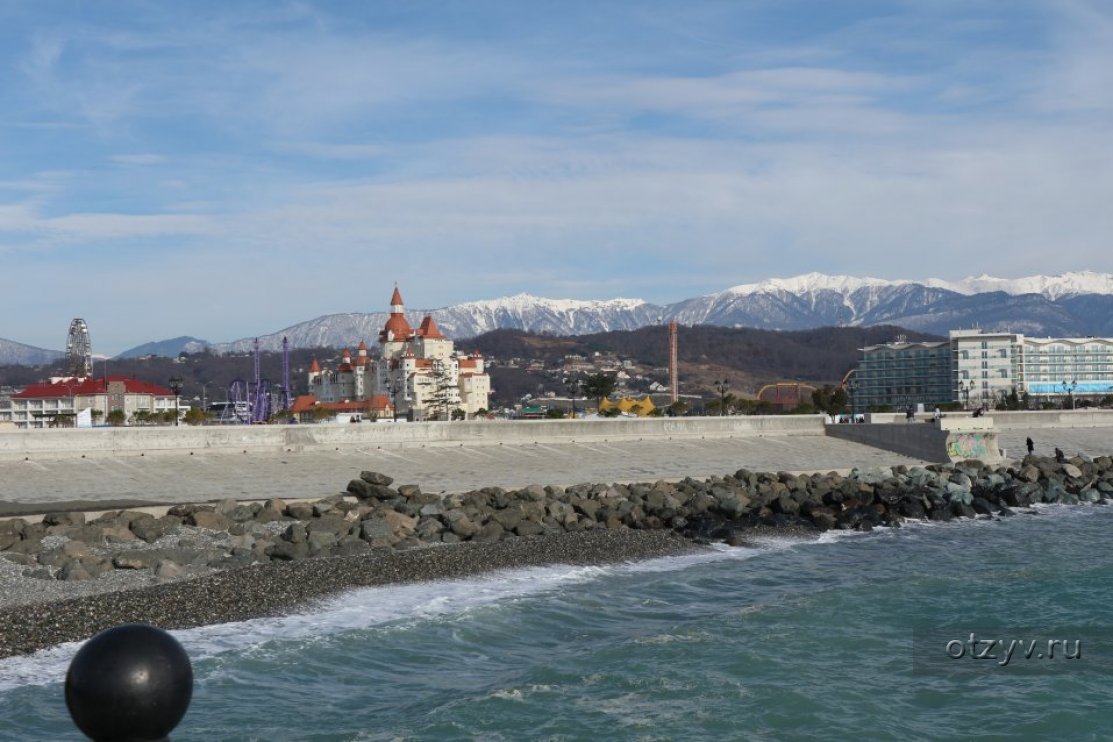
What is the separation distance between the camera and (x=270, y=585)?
17.1 m

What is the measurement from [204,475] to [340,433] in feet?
22.3

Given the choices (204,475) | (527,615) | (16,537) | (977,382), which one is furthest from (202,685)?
(977,382)

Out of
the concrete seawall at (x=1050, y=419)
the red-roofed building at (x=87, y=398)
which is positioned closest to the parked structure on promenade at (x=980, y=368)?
the concrete seawall at (x=1050, y=419)

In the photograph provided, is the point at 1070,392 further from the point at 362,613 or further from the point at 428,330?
the point at 362,613

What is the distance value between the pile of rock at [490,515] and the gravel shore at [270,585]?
894 mm

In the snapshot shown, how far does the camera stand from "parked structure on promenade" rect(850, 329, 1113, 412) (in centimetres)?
15912

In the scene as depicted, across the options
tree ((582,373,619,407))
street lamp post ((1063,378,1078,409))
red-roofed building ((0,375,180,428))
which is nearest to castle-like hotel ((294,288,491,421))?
red-roofed building ((0,375,180,428))

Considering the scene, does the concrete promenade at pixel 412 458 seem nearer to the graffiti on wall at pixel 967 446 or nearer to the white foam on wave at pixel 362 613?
the graffiti on wall at pixel 967 446

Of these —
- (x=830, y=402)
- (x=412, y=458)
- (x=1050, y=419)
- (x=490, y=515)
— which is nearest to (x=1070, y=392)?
(x=830, y=402)

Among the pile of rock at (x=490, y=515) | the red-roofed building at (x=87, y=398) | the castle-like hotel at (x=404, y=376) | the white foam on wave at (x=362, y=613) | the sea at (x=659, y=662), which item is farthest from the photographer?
the castle-like hotel at (x=404, y=376)

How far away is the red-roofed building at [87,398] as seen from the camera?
11056 cm

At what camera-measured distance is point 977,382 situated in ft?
524

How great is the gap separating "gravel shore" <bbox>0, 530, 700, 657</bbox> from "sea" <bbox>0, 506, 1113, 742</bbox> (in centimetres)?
51

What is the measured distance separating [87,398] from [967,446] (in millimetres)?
95695
